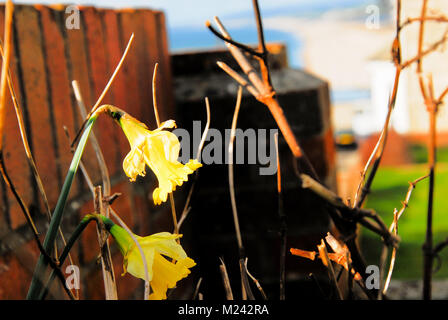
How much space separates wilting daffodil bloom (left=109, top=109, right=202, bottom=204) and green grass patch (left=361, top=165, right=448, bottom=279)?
41.0 inches

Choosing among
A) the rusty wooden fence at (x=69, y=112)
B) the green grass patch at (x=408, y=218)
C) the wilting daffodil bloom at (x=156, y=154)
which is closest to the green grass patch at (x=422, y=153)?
the green grass patch at (x=408, y=218)

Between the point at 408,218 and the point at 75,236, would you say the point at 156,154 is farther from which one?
the point at 408,218

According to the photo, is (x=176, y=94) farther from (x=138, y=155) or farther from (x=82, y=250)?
(x=138, y=155)

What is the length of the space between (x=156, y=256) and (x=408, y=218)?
2.87m

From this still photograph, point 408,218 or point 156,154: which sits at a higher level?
point 156,154

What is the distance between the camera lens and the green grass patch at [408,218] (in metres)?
2.38

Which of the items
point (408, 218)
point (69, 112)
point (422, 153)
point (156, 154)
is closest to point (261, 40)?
point (156, 154)

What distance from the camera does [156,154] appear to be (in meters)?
0.42

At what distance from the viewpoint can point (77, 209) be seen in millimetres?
836

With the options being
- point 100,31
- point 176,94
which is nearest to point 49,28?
point 100,31

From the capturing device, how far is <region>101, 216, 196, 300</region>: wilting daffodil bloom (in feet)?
1.29

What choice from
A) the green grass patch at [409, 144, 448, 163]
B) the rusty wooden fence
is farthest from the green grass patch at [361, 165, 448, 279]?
the green grass patch at [409, 144, 448, 163]

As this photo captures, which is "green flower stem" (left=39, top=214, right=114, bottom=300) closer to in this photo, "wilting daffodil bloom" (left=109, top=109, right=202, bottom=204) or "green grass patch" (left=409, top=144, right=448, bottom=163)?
"wilting daffodil bloom" (left=109, top=109, right=202, bottom=204)

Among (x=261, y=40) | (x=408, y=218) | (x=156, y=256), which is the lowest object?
(x=408, y=218)
